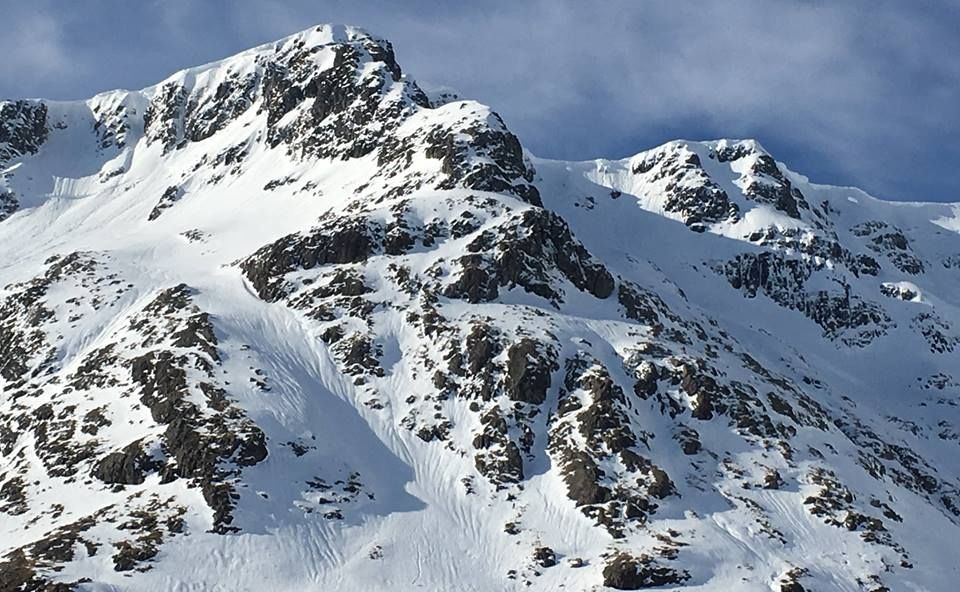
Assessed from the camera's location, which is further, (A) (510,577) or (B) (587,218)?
(B) (587,218)

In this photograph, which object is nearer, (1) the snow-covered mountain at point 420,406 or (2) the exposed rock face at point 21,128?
(1) the snow-covered mountain at point 420,406

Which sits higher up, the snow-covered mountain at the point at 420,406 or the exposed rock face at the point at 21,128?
the exposed rock face at the point at 21,128

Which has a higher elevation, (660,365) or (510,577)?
(660,365)

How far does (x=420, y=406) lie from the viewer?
3253 inches

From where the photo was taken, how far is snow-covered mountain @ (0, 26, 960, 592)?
66312 millimetres

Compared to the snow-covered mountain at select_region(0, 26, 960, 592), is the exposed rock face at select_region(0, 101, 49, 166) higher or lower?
higher

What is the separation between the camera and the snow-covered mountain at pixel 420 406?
6631 cm

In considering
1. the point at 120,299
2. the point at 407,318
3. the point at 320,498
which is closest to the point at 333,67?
the point at 120,299

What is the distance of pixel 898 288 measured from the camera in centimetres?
16838

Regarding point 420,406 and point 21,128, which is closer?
point 420,406

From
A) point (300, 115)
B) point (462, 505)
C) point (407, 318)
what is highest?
point (300, 115)

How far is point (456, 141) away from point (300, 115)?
45410mm

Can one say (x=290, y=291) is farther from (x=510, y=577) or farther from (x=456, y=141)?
(x=510, y=577)

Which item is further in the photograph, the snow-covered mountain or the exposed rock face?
the exposed rock face
